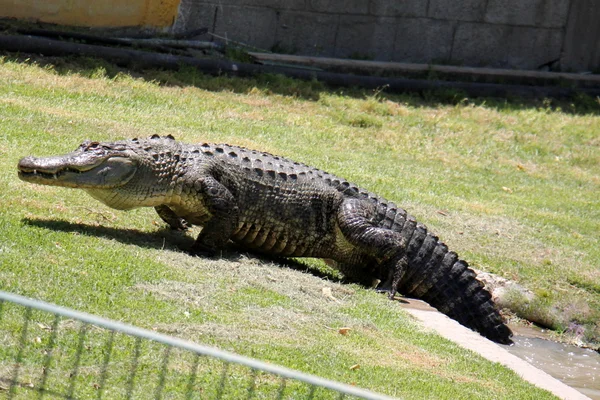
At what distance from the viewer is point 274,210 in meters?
8.29

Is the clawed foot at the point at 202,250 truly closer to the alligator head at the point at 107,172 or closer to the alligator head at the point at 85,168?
the alligator head at the point at 107,172

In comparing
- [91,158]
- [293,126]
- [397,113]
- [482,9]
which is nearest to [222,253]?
[91,158]

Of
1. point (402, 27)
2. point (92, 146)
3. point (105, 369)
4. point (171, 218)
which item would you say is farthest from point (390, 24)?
point (105, 369)

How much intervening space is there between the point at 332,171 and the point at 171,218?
353cm

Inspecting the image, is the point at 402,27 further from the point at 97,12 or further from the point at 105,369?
the point at 105,369

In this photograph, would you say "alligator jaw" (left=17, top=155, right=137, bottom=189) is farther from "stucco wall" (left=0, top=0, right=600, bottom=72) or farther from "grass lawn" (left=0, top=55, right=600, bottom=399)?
"stucco wall" (left=0, top=0, right=600, bottom=72)

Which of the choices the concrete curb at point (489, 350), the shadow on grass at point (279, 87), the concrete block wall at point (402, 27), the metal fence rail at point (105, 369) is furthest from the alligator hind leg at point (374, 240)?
the concrete block wall at point (402, 27)

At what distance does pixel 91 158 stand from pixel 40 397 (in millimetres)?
3181

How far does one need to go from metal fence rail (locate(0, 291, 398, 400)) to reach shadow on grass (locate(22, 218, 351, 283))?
198cm

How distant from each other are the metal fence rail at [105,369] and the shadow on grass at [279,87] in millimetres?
7919

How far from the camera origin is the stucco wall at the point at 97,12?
46.1 feet

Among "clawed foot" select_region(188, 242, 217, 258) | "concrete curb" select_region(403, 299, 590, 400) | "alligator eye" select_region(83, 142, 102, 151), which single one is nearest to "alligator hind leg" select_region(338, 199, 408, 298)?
"concrete curb" select_region(403, 299, 590, 400)

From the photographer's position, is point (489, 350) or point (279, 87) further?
point (279, 87)

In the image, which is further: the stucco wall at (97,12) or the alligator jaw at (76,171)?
the stucco wall at (97,12)
